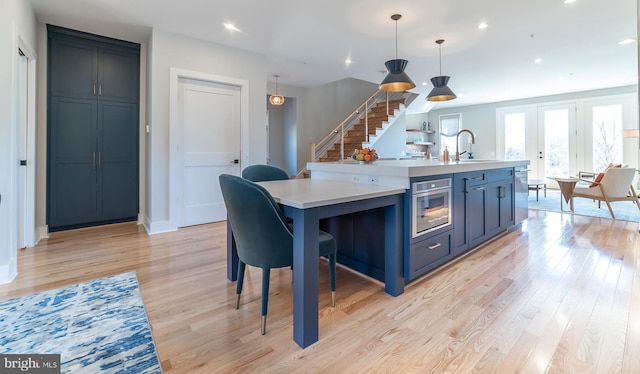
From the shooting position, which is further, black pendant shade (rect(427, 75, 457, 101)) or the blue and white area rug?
black pendant shade (rect(427, 75, 457, 101))

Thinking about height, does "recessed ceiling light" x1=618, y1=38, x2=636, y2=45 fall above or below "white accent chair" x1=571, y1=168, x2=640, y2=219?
above

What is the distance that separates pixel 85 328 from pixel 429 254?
2363 mm

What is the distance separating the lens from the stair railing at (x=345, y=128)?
7.26m

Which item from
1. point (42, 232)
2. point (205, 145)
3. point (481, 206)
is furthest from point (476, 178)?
point (42, 232)

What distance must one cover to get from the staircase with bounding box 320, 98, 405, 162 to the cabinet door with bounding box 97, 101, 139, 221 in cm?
420

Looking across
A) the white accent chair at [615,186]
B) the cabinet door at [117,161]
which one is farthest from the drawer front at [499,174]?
the cabinet door at [117,161]

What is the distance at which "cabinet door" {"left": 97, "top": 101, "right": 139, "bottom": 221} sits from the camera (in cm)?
422

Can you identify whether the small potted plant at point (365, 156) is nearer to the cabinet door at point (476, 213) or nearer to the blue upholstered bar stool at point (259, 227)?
the cabinet door at point (476, 213)

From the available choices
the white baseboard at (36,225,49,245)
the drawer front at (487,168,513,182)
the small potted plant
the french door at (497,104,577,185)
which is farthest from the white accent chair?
the white baseboard at (36,225,49,245)

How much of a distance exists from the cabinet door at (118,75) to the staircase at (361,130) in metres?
4.28

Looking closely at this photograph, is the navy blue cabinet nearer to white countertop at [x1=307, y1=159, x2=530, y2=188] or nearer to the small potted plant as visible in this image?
white countertop at [x1=307, y1=159, x2=530, y2=188]

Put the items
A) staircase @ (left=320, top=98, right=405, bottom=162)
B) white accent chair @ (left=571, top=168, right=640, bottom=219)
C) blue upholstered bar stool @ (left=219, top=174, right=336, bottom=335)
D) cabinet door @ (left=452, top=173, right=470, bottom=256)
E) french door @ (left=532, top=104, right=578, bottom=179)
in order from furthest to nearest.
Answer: french door @ (left=532, top=104, right=578, bottom=179) → staircase @ (left=320, top=98, right=405, bottom=162) → white accent chair @ (left=571, top=168, right=640, bottom=219) → cabinet door @ (left=452, top=173, right=470, bottom=256) → blue upholstered bar stool @ (left=219, top=174, right=336, bottom=335)

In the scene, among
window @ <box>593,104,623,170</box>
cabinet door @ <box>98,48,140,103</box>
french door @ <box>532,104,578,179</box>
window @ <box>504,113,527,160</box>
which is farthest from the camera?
window @ <box>504,113,527,160</box>

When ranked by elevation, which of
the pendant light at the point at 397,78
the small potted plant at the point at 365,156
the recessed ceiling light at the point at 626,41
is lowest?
the small potted plant at the point at 365,156
